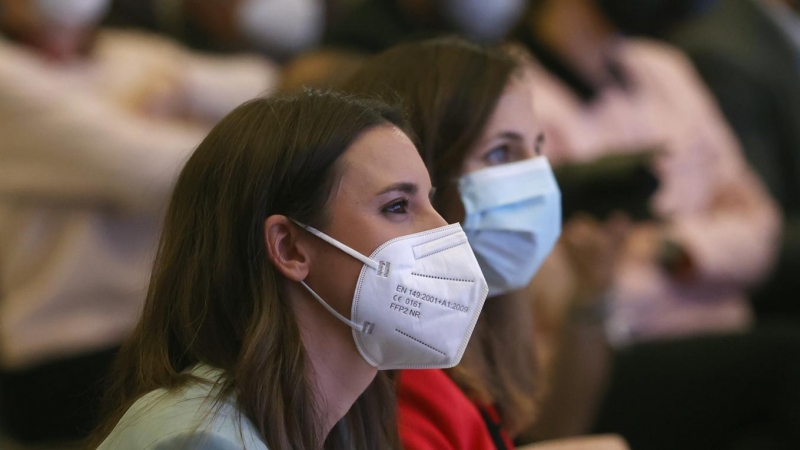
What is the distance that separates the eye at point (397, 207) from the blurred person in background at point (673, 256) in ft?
4.11

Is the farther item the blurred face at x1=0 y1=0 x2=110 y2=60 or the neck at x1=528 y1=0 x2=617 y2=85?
the neck at x1=528 y1=0 x2=617 y2=85

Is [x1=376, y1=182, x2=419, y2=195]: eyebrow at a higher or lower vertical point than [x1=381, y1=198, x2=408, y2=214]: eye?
higher

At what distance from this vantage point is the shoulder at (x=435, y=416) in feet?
3.99

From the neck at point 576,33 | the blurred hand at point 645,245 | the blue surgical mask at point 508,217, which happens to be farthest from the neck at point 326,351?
the neck at point 576,33

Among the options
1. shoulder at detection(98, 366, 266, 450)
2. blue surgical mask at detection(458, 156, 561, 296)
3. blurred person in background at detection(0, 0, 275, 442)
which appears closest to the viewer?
shoulder at detection(98, 366, 266, 450)

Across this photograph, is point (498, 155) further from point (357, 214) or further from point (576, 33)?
point (576, 33)

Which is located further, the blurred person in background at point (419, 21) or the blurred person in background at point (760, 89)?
the blurred person in background at point (760, 89)

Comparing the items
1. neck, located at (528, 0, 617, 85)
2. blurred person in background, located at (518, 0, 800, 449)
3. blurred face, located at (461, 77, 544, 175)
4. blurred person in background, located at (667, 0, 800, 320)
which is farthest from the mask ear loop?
blurred person in background, located at (667, 0, 800, 320)

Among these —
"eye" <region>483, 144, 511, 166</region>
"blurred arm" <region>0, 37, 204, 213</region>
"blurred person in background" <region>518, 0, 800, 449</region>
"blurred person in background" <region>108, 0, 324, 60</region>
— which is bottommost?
"blurred person in background" <region>518, 0, 800, 449</region>

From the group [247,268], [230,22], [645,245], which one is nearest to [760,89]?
[645,245]

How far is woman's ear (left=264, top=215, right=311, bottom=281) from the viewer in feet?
3.21

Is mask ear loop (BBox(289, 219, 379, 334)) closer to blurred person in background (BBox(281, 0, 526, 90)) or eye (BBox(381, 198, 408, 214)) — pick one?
eye (BBox(381, 198, 408, 214))

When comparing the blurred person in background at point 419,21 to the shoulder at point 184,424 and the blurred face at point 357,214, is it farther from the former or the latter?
the shoulder at point 184,424

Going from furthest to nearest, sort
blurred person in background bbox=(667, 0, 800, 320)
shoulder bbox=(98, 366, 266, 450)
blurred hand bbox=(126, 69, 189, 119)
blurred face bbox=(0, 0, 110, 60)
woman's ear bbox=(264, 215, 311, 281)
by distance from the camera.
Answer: blurred person in background bbox=(667, 0, 800, 320) < blurred hand bbox=(126, 69, 189, 119) < blurred face bbox=(0, 0, 110, 60) < woman's ear bbox=(264, 215, 311, 281) < shoulder bbox=(98, 366, 266, 450)
